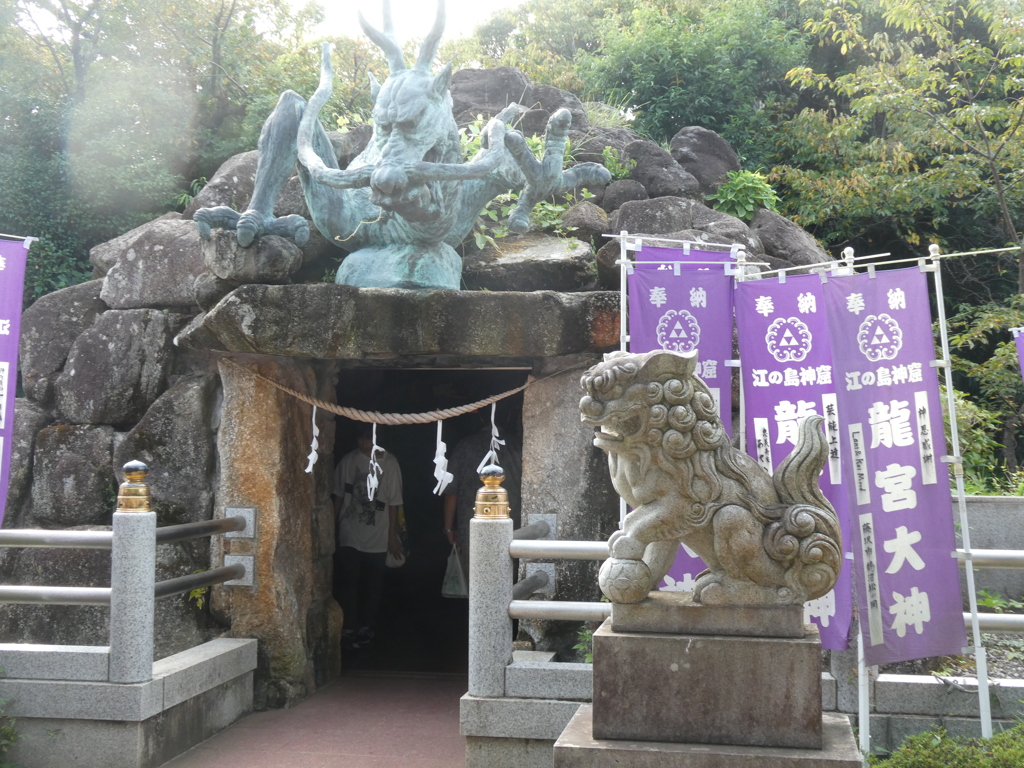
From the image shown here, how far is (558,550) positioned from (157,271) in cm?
424

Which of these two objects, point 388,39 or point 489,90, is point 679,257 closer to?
point 388,39

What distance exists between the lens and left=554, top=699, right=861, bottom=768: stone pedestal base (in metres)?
3.27

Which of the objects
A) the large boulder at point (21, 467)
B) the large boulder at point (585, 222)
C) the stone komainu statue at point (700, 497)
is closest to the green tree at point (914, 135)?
the large boulder at point (585, 222)

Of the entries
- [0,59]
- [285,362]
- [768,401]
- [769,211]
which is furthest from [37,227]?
[768,401]

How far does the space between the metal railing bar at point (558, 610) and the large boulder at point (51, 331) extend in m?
4.52

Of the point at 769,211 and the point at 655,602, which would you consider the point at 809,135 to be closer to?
the point at 769,211

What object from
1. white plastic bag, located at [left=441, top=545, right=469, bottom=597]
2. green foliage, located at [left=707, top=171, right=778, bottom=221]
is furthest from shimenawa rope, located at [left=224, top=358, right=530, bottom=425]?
green foliage, located at [left=707, top=171, right=778, bottom=221]

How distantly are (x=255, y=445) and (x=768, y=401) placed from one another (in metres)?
3.65

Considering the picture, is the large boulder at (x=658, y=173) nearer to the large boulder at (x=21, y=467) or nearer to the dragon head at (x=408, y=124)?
the dragon head at (x=408, y=124)

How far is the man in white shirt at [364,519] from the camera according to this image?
8133 millimetres

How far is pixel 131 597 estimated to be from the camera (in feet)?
17.6

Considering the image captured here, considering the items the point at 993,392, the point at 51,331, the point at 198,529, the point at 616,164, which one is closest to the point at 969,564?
the point at 198,529

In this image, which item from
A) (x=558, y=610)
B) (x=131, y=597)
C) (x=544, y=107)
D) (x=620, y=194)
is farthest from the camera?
(x=544, y=107)

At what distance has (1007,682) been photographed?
5.07 m
